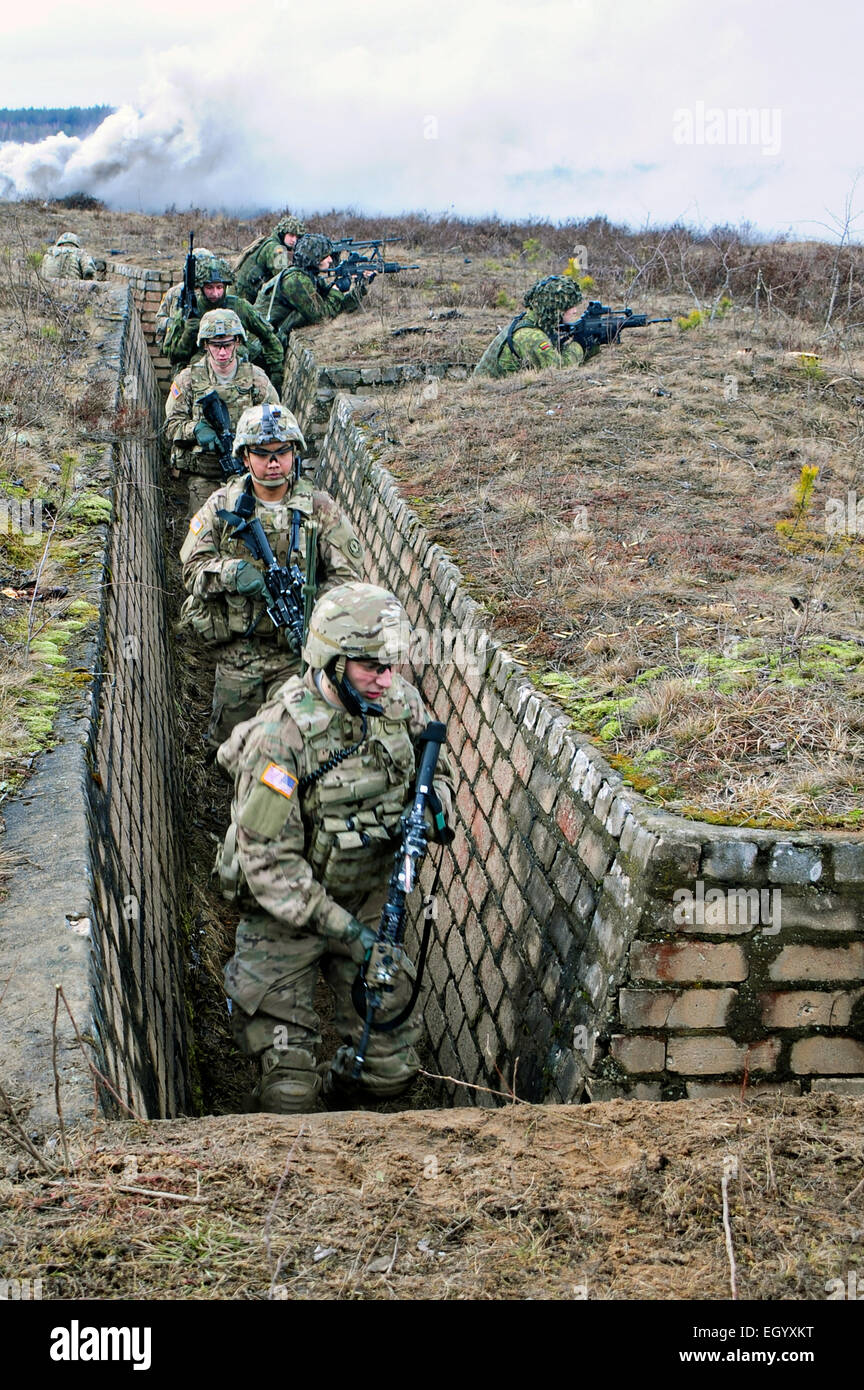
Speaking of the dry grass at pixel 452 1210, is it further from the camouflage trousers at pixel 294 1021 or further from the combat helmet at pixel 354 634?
the combat helmet at pixel 354 634

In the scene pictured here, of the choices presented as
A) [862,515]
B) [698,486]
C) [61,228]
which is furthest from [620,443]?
[61,228]

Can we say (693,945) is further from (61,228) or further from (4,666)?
(61,228)

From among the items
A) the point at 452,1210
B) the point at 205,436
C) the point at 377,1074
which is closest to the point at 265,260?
the point at 205,436

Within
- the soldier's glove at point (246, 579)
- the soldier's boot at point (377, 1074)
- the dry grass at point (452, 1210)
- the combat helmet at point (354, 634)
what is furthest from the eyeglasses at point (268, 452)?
the dry grass at point (452, 1210)

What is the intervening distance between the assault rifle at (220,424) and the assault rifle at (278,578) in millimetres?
2608

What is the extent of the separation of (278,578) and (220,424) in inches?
124

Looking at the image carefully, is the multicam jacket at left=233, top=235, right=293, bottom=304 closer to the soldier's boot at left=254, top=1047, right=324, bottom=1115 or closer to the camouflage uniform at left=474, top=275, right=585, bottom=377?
the camouflage uniform at left=474, top=275, right=585, bottom=377

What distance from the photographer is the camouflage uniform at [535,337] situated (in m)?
10.5

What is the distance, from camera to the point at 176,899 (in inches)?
228

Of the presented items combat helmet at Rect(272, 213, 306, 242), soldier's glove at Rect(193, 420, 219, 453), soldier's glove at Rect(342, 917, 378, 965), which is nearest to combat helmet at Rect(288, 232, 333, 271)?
combat helmet at Rect(272, 213, 306, 242)

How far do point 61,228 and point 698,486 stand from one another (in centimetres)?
1927
